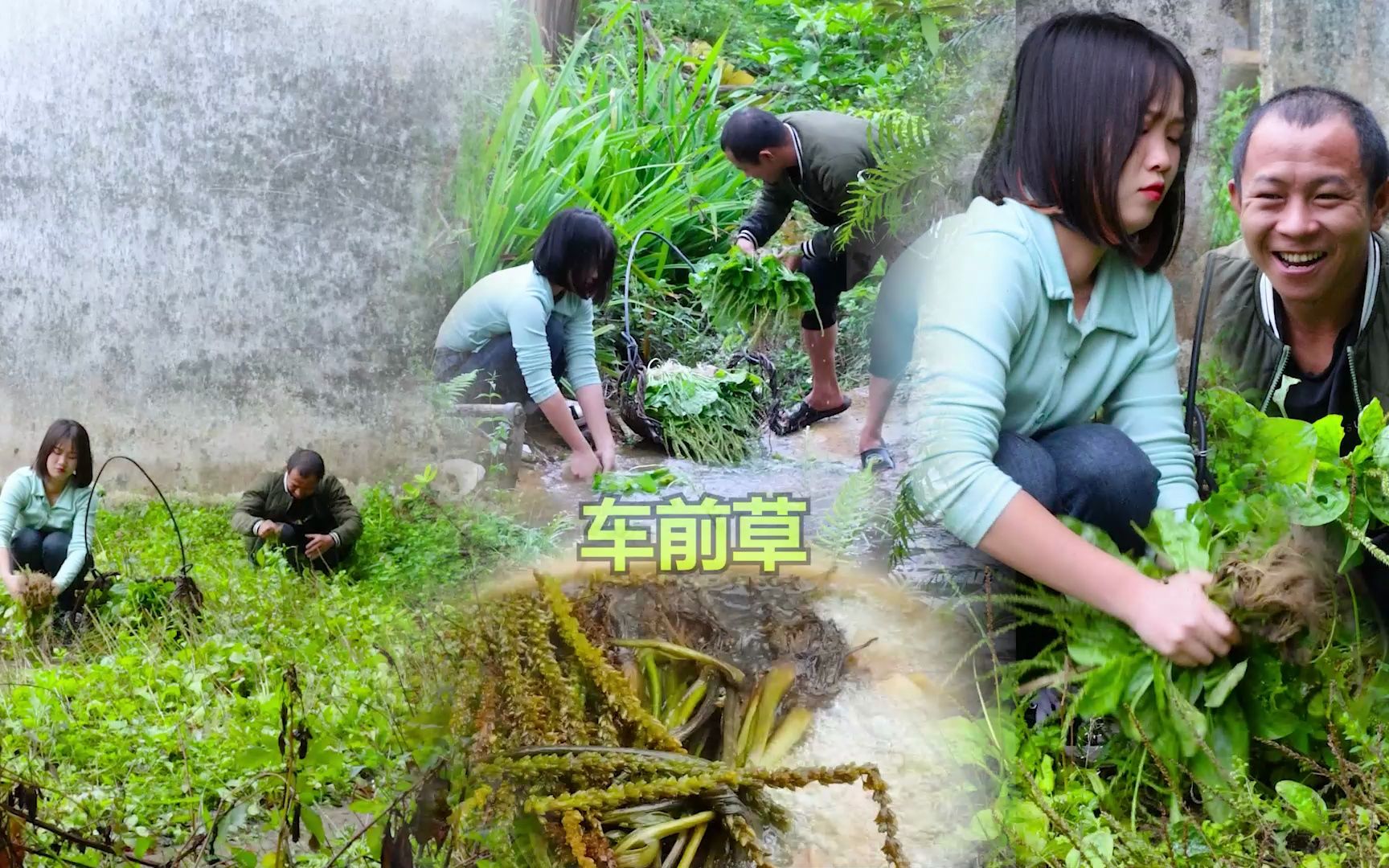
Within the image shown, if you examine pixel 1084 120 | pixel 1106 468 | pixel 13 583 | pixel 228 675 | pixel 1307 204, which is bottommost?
pixel 228 675

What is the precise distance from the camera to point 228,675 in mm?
1872

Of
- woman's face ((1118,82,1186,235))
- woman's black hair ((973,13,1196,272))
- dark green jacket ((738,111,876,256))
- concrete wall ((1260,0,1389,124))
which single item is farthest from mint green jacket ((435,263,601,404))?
concrete wall ((1260,0,1389,124))

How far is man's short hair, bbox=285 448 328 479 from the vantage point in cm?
180

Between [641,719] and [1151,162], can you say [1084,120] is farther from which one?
[641,719]

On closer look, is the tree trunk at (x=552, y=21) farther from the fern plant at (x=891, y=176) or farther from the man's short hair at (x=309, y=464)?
the man's short hair at (x=309, y=464)

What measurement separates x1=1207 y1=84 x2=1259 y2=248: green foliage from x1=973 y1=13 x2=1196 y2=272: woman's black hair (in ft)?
1.05

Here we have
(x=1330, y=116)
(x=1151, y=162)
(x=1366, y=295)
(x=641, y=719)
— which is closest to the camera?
(x=641, y=719)

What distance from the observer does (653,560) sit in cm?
156

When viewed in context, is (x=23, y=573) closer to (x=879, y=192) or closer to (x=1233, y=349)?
(x=879, y=192)

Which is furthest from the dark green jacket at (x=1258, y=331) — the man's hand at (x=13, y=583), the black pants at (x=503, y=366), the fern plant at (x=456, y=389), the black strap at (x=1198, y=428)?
the man's hand at (x=13, y=583)

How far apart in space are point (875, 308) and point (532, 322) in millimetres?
437

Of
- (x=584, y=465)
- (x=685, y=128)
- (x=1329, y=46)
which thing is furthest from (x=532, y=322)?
(x=1329, y=46)

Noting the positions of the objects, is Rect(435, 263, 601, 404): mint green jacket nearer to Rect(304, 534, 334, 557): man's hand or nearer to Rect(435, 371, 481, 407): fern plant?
Rect(435, 371, 481, 407): fern plant

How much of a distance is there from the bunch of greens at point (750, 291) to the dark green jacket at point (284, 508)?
62 centimetres
